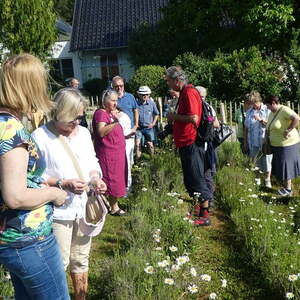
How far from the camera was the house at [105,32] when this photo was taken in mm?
26484

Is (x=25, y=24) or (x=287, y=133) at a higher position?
(x=25, y=24)

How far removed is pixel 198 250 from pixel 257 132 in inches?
113

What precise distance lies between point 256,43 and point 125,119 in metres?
12.3

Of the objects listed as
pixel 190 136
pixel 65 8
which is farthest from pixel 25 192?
pixel 65 8

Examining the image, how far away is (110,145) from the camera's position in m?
5.04

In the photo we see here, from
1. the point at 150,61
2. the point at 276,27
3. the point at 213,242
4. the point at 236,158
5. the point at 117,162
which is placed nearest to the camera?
the point at 213,242

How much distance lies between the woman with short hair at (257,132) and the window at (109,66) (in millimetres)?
21764

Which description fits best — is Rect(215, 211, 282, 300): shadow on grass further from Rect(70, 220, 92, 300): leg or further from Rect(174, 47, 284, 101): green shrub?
Rect(174, 47, 284, 101): green shrub

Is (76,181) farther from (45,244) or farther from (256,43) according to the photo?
(256,43)

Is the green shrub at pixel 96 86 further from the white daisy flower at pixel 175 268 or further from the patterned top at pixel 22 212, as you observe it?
the patterned top at pixel 22 212

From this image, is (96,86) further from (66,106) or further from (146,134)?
(66,106)

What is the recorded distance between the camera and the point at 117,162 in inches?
202

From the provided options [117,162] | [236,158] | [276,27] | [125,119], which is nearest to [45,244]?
[117,162]

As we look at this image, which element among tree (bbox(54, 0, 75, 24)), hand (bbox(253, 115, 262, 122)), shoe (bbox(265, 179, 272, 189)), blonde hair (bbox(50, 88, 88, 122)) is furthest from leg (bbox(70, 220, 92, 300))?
tree (bbox(54, 0, 75, 24))
